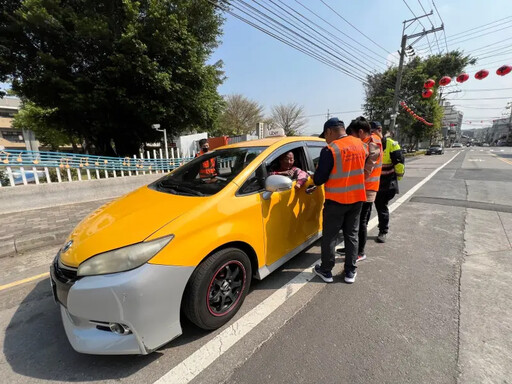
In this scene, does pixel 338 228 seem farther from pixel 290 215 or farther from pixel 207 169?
pixel 207 169

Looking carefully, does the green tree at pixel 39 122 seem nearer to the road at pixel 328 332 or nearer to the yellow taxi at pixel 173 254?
the road at pixel 328 332

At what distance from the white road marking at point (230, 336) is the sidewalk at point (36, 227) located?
3718mm

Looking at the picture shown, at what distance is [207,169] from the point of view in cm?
289

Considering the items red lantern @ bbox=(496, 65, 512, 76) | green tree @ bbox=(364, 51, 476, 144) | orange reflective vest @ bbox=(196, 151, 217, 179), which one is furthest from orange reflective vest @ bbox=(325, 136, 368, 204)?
green tree @ bbox=(364, 51, 476, 144)

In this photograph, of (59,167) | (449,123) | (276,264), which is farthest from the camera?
(449,123)

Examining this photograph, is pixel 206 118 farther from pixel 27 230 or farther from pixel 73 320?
pixel 73 320

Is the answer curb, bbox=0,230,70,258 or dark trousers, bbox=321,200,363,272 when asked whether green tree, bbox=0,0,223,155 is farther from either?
dark trousers, bbox=321,200,363,272

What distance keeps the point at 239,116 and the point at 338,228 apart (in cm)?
3517

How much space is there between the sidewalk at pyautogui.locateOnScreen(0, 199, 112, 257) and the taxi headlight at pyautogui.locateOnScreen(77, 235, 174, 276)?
326 cm

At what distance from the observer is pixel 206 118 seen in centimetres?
1226

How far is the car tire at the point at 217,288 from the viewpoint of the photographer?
73.2 inches

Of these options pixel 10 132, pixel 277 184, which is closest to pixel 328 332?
pixel 277 184

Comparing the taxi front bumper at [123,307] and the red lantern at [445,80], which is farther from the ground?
the red lantern at [445,80]

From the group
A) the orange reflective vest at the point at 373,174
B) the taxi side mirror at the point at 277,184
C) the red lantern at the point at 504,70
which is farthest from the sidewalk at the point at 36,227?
the red lantern at the point at 504,70
